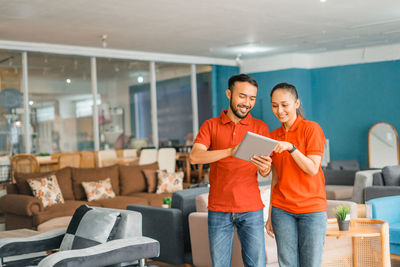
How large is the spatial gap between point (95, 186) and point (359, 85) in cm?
671

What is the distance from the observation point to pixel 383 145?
35.3 feet

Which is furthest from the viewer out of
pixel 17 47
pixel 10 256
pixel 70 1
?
pixel 17 47

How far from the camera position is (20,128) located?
29.9 feet

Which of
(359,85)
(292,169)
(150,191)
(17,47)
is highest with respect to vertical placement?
(17,47)

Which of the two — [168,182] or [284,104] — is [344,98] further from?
[284,104]

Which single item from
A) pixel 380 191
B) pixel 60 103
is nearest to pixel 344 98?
pixel 380 191

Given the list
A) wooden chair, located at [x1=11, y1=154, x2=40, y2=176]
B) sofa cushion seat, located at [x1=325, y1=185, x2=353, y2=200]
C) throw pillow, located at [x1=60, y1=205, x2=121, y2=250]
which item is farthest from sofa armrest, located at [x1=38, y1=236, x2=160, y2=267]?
wooden chair, located at [x1=11, y1=154, x2=40, y2=176]

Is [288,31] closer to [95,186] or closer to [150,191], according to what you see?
[150,191]

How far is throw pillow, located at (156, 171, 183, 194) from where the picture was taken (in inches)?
301

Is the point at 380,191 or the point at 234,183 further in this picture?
the point at 380,191

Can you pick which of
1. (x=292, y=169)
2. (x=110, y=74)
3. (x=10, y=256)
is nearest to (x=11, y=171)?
(x=110, y=74)

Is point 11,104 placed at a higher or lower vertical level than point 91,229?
higher

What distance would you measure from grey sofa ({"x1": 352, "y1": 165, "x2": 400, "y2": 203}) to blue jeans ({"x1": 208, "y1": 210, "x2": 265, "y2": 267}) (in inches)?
154

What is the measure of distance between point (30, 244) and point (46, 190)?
10.1 feet
